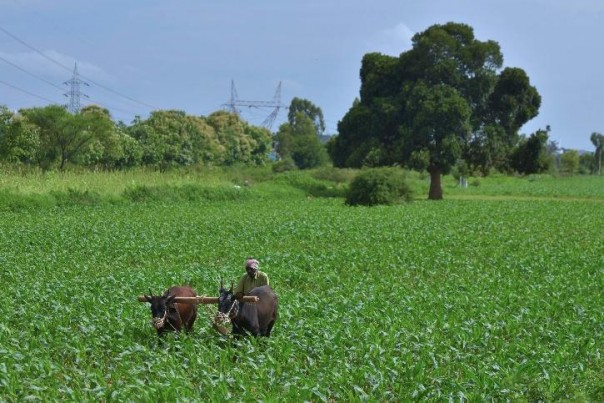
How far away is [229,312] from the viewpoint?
10.6 m

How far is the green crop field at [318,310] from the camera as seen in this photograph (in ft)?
30.2

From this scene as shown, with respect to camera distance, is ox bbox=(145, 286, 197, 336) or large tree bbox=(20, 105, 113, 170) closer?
ox bbox=(145, 286, 197, 336)

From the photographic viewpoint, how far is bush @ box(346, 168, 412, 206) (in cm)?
4584

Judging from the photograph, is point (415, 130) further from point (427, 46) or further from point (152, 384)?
point (152, 384)

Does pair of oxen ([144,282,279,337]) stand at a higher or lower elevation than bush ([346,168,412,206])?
lower

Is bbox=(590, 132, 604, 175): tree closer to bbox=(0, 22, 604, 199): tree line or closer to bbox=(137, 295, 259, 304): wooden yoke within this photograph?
bbox=(0, 22, 604, 199): tree line

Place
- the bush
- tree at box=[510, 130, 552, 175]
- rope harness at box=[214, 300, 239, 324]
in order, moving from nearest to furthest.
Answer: rope harness at box=[214, 300, 239, 324], the bush, tree at box=[510, 130, 552, 175]

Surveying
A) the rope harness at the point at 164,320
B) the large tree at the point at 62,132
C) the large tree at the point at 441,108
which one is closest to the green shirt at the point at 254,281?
the rope harness at the point at 164,320

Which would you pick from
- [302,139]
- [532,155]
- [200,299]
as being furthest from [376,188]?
[302,139]

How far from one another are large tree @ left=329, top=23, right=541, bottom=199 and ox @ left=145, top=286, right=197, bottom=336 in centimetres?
3976

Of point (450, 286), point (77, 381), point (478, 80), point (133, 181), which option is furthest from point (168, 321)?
point (478, 80)

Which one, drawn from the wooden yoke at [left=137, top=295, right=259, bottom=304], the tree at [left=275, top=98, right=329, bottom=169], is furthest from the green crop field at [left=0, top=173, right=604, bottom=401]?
the tree at [left=275, top=98, right=329, bottom=169]

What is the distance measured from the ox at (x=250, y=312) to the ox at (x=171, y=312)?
809mm

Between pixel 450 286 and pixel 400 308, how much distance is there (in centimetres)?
341
